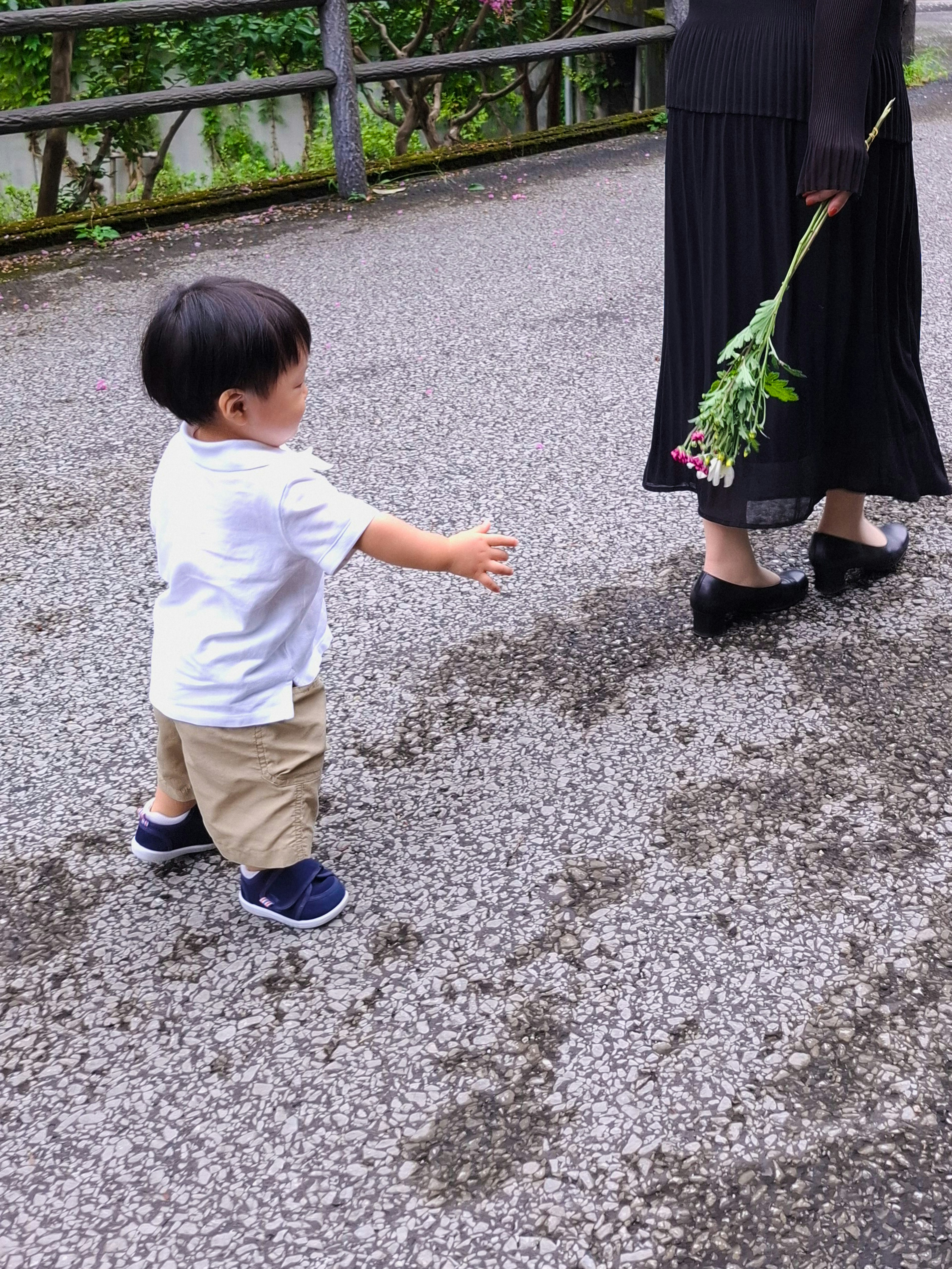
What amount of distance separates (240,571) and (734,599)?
125 centimetres

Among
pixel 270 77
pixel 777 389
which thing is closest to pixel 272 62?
pixel 270 77

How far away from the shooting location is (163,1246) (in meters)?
1.47

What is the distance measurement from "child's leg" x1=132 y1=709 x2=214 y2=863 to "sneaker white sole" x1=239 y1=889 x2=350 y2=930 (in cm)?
18

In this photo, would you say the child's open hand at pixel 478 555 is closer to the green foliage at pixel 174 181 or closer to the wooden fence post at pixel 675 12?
the wooden fence post at pixel 675 12

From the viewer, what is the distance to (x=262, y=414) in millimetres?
1731

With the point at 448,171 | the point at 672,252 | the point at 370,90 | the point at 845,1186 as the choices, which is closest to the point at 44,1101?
the point at 845,1186

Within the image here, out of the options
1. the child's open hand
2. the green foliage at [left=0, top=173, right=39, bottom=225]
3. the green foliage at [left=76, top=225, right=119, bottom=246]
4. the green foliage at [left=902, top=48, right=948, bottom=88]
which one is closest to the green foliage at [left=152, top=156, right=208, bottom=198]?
the green foliage at [left=0, top=173, right=39, bottom=225]

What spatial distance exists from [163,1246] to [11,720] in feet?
4.40

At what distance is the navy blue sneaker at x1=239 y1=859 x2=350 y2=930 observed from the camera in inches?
76.2

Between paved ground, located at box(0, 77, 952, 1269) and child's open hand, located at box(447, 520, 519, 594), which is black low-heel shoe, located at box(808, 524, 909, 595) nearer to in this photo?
paved ground, located at box(0, 77, 952, 1269)

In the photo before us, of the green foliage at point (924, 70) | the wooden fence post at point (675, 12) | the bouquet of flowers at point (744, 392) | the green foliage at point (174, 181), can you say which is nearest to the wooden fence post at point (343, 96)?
the wooden fence post at point (675, 12)

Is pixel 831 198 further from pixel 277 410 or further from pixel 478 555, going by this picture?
pixel 277 410

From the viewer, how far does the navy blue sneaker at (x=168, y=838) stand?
208 cm

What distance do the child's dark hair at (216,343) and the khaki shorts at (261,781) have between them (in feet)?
1.57
